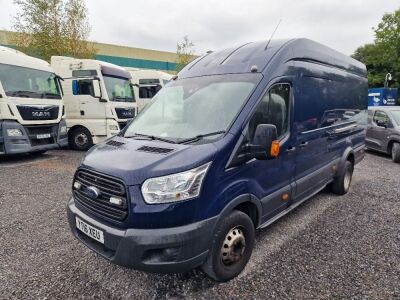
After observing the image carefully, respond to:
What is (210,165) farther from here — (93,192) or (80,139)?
(80,139)

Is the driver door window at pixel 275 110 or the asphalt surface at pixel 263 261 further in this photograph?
the driver door window at pixel 275 110

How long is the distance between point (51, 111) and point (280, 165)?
7414 millimetres

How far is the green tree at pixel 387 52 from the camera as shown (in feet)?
93.2

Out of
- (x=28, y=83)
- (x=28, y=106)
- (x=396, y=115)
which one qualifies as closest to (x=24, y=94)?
(x=28, y=106)

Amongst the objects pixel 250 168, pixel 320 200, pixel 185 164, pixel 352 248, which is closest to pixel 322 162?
pixel 320 200

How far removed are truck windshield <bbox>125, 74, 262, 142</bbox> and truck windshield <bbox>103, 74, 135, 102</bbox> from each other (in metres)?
6.67

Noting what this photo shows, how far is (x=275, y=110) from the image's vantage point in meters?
3.26

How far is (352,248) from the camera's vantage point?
3455 mm

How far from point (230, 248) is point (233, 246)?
49 mm

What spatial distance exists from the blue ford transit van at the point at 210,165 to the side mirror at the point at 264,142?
0.4 inches

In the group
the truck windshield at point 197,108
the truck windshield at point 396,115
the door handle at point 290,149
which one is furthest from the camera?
the truck windshield at point 396,115

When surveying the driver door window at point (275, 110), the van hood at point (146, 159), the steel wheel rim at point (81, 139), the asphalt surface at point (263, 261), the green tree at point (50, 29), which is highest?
the green tree at point (50, 29)

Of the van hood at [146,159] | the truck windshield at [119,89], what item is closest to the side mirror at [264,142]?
the van hood at [146,159]

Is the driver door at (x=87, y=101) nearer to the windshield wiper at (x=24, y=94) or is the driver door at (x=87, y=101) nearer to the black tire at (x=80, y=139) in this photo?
the black tire at (x=80, y=139)
